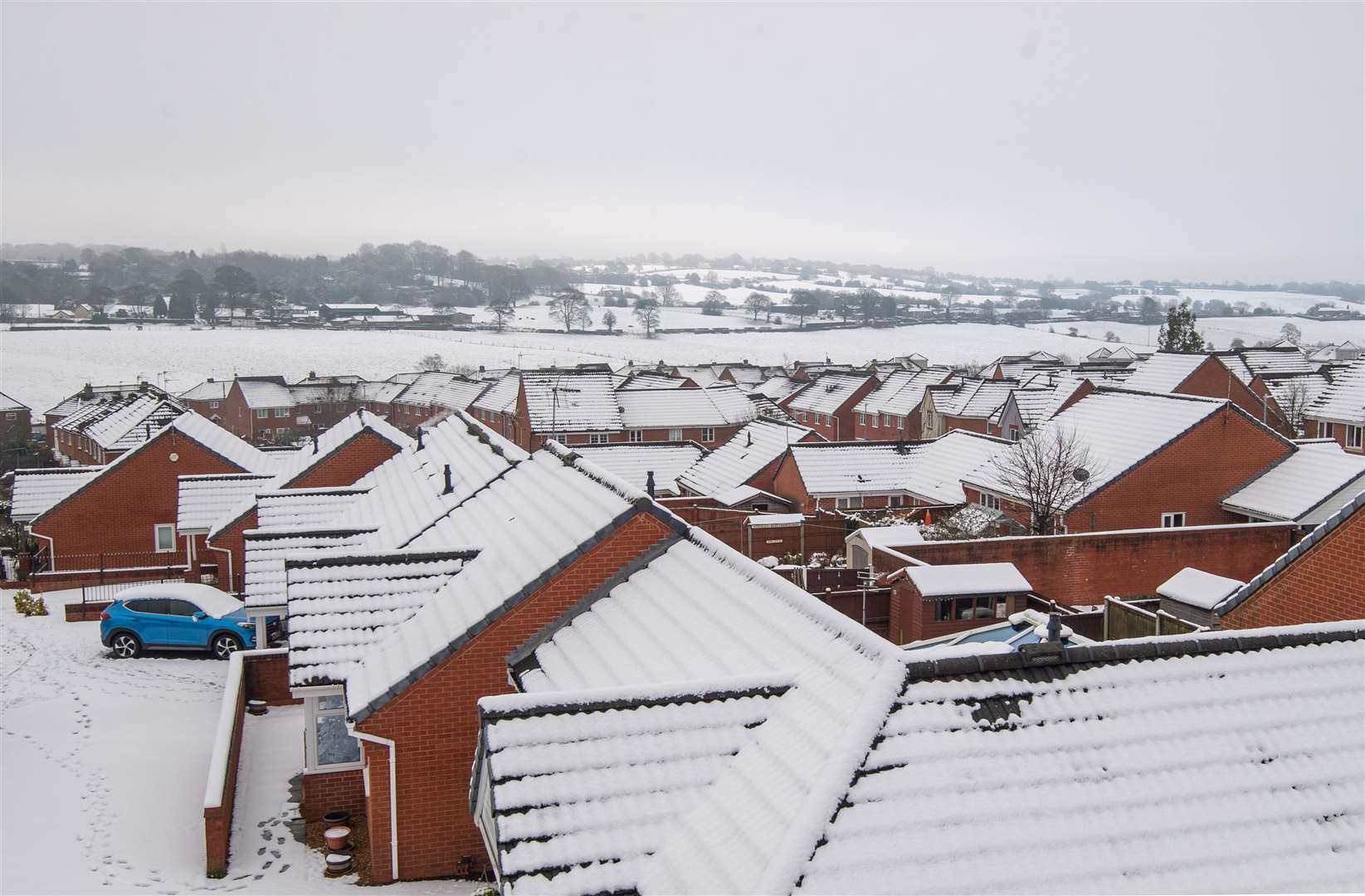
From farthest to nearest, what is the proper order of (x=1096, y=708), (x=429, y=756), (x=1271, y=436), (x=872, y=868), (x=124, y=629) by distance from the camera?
(x=1271, y=436)
(x=124, y=629)
(x=429, y=756)
(x=1096, y=708)
(x=872, y=868)

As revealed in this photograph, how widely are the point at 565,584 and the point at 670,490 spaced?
2938 centimetres

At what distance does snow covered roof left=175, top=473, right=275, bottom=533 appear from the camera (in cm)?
3135

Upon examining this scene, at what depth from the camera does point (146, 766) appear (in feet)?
50.8

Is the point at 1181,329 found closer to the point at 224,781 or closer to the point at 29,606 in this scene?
the point at 29,606

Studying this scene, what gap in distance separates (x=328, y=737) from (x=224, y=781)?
1373mm

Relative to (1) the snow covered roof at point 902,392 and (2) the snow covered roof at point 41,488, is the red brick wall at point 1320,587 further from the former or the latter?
(1) the snow covered roof at point 902,392

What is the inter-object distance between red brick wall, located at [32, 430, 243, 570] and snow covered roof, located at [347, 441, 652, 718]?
2053 centimetres

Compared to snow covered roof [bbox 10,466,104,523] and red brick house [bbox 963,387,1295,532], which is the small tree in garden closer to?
snow covered roof [bbox 10,466,104,523]

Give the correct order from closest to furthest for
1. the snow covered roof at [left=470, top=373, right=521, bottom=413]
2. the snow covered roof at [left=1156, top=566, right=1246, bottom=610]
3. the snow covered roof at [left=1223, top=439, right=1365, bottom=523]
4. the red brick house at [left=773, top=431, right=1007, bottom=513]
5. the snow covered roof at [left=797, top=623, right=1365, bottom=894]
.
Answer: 1. the snow covered roof at [left=797, top=623, right=1365, bottom=894]
2. the snow covered roof at [left=1156, top=566, right=1246, bottom=610]
3. the snow covered roof at [left=1223, top=439, right=1365, bottom=523]
4. the red brick house at [left=773, top=431, right=1007, bottom=513]
5. the snow covered roof at [left=470, top=373, right=521, bottom=413]

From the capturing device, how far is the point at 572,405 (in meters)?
62.7

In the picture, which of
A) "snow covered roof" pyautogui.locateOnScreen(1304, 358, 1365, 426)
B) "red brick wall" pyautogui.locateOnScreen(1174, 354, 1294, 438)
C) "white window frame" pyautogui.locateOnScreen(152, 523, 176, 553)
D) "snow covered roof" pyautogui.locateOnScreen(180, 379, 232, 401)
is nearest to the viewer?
"white window frame" pyautogui.locateOnScreen(152, 523, 176, 553)

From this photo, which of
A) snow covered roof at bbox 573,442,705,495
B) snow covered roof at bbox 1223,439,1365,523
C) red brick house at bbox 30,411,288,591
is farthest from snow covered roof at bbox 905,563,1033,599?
red brick house at bbox 30,411,288,591

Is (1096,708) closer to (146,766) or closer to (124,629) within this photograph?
(146,766)

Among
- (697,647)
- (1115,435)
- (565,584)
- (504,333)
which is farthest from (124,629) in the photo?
(504,333)
